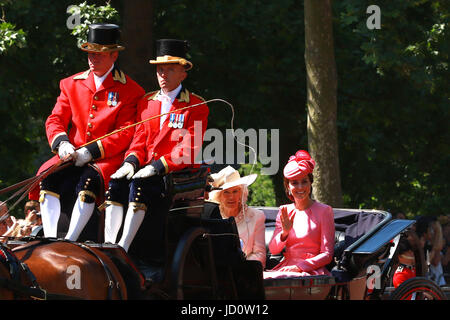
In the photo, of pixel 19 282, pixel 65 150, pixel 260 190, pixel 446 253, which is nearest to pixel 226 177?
pixel 65 150

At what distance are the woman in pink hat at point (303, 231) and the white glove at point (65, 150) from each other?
179cm

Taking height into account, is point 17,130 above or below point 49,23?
below

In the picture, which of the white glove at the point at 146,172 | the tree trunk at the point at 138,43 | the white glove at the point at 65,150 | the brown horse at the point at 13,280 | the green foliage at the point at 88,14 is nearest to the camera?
the brown horse at the point at 13,280

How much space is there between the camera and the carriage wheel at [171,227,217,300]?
17.7 ft

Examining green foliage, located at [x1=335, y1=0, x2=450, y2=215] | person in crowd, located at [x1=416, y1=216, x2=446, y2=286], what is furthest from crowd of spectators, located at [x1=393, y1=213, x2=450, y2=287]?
green foliage, located at [x1=335, y1=0, x2=450, y2=215]

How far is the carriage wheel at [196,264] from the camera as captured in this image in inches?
213

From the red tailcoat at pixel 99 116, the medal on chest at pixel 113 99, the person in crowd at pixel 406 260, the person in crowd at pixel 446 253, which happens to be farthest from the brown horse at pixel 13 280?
the person in crowd at pixel 446 253

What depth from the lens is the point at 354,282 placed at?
6.55 m

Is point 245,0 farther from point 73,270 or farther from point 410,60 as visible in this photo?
point 73,270

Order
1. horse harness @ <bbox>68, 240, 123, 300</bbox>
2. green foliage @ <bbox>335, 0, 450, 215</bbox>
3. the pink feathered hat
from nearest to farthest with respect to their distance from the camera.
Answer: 1. horse harness @ <bbox>68, 240, 123, 300</bbox>
2. the pink feathered hat
3. green foliage @ <bbox>335, 0, 450, 215</bbox>

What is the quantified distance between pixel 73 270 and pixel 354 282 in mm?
2479

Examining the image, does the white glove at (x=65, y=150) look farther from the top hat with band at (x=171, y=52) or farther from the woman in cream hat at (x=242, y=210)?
the woman in cream hat at (x=242, y=210)

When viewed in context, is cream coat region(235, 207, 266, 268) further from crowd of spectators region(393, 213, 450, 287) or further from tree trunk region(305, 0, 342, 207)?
tree trunk region(305, 0, 342, 207)
